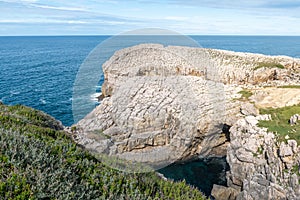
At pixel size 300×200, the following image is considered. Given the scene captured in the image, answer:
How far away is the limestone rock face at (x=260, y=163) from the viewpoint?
17.8 meters

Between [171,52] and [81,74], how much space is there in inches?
140

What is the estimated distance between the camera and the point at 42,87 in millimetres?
50375

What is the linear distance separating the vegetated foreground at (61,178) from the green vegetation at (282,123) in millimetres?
14840

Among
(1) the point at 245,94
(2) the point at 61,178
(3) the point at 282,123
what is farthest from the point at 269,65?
(2) the point at 61,178

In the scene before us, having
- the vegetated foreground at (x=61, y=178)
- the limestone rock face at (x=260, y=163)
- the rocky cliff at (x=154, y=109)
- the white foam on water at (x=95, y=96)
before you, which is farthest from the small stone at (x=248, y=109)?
the white foam on water at (x=95, y=96)

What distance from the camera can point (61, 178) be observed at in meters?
6.43

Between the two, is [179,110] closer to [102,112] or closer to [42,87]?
[102,112]

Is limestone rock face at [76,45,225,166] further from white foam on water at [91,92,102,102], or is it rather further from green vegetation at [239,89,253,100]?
green vegetation at [239,89,253,100]

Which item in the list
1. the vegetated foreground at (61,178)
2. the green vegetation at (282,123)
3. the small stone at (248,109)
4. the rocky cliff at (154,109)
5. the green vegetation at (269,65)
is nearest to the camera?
the vegetated foreground at (61,178)

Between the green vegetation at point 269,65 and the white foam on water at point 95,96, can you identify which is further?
the green vegetation at point 269,65

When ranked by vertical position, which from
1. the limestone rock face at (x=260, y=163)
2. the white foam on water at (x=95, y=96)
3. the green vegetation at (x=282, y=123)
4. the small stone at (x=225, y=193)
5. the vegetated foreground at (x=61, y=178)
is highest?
the white foam on water at (x=95, y=96)

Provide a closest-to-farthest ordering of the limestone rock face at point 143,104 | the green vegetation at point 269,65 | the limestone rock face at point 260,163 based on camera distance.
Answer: the limestone rock face at point 143,104, the limestone rock face at point 260,163, the green vegetation at point 269,65

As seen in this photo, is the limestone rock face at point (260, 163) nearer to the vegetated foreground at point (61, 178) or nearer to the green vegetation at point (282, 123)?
the green vegetation at point (282, 123)

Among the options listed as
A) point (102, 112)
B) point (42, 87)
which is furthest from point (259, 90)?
point (42, 87)
